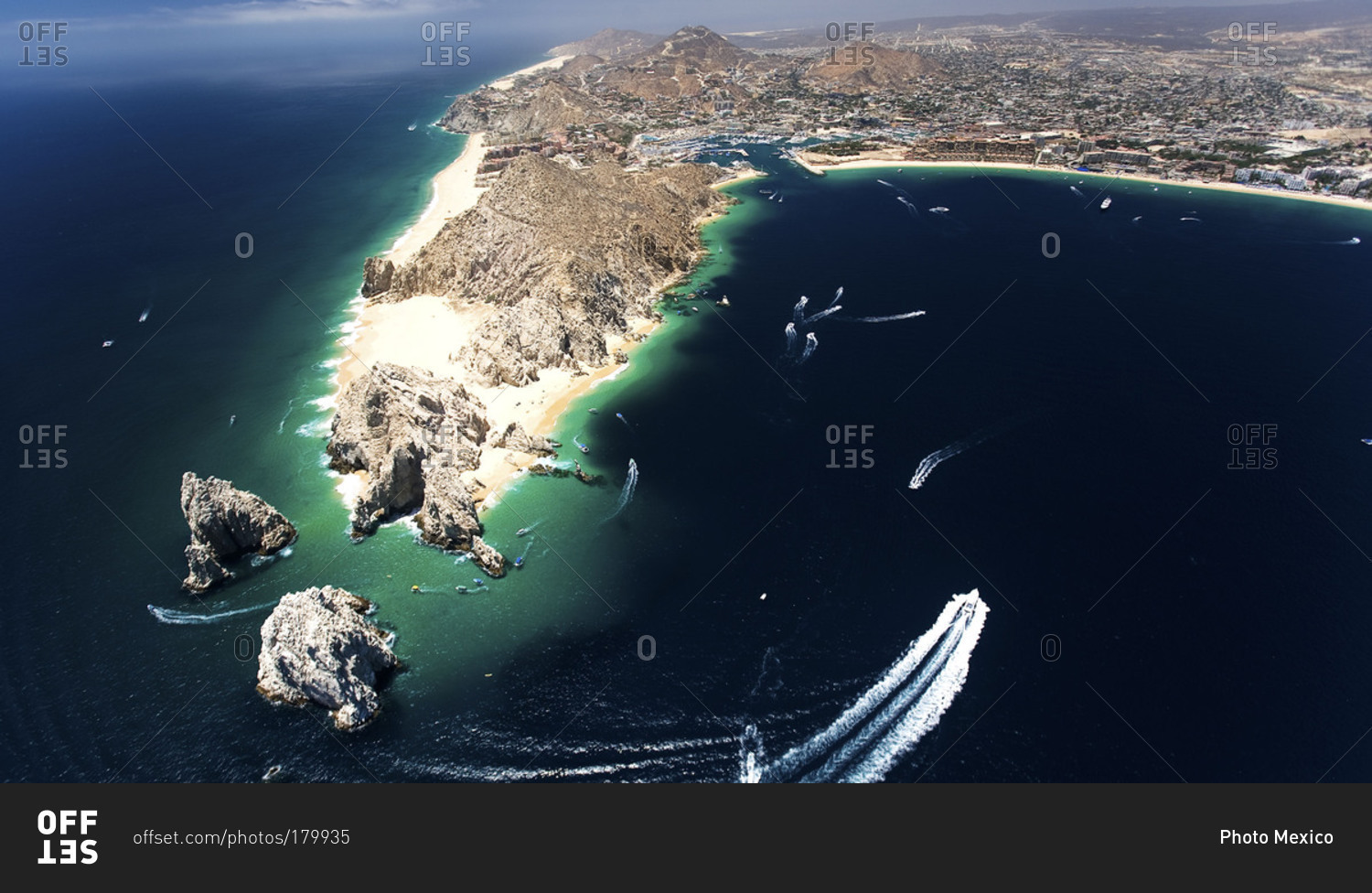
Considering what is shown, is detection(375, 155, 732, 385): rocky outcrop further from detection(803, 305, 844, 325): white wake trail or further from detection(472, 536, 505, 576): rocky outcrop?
detection(472, 536, 505, 576): rocky outcrop

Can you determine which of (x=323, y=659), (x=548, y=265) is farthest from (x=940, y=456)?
(x=548, y=265)

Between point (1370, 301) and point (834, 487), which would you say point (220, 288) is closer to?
point (834, 487)

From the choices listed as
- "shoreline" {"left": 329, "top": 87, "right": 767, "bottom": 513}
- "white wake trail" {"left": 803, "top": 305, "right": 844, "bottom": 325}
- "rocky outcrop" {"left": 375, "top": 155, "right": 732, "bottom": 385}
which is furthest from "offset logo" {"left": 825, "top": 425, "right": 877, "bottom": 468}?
"rocky outcrop" {"left": 375, "top": 155, "right": 732, "bottom": 385}

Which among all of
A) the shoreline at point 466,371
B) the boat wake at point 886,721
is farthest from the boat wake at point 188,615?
the boat wake at point 886,721

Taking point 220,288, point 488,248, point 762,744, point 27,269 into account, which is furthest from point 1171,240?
point 27,269

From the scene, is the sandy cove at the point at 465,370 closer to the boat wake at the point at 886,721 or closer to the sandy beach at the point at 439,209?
the sandy beach at the point at 439,209

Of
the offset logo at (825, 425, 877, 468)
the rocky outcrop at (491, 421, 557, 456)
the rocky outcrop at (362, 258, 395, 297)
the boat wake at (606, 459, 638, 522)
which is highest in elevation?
the rocky outcrop at (362, 258, 395, 297)

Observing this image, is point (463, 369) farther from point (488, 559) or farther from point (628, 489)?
point (488, 559)
